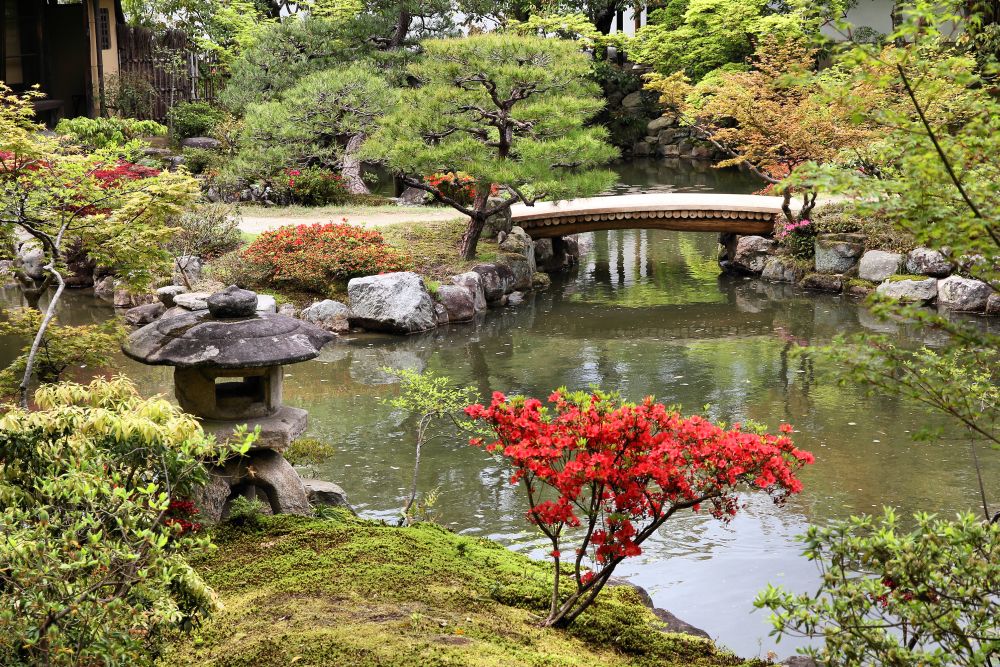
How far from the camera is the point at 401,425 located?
12.3 meters

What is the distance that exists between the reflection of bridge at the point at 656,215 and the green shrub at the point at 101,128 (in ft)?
29.7

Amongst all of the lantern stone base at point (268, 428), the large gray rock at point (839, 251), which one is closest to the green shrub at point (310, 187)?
the large gray rock at point (839, 251)

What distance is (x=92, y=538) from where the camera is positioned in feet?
11.8

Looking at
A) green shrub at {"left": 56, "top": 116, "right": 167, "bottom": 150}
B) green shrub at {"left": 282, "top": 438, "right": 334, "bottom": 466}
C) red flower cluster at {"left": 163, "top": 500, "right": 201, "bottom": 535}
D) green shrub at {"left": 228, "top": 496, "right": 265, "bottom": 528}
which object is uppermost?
green shrub at {"left": 56, "top": 116, "right": 167, "bottom": 150}

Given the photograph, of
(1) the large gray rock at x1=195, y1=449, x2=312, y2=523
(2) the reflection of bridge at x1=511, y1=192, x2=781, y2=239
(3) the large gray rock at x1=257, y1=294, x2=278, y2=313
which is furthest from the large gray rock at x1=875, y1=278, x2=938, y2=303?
(1) the large gray rock at x1=195, y1=449, x2=312, y2=523

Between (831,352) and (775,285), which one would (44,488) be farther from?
(775,285)

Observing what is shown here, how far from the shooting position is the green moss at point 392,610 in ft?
17.6

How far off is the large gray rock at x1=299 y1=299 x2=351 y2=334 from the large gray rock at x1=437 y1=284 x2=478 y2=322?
1718mm

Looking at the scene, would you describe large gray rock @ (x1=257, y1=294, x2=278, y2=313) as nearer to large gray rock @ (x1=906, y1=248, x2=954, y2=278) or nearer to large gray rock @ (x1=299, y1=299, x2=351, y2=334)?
large gray rock @ (x1=299, y1=299, x2=351, y2=334)

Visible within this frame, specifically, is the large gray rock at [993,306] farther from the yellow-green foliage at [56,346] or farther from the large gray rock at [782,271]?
the yellow-green foliage at [56,346]

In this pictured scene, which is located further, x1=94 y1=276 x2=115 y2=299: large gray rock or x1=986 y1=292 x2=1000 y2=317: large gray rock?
x1=94 y1=276 x2=115 y2=299: large gray rock

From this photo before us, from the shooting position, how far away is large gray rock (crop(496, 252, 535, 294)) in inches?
768

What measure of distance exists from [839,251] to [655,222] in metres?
3.87

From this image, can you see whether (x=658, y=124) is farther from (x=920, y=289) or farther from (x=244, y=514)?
(x=244, y=514)
